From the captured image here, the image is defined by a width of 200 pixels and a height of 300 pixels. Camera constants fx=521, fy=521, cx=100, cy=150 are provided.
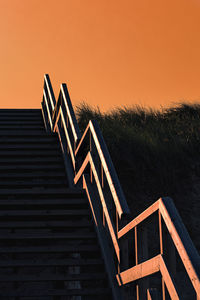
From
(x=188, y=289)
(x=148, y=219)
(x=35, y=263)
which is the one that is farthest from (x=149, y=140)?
(x=148, y=219)

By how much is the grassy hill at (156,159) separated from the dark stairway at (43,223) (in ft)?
9.27

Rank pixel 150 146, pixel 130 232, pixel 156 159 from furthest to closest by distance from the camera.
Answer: pixel 150 146 < pixel 156 159 < pixel 130 232

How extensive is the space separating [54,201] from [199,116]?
9.89 m

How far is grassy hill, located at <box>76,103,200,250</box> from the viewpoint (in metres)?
11.1

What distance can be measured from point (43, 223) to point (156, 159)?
22.0 ft

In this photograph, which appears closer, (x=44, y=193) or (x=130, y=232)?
(x=130, y=232)

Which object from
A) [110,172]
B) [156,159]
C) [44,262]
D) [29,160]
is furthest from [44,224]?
[156,159]

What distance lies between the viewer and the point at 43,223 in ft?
18.4

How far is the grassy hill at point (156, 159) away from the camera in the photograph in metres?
11.1

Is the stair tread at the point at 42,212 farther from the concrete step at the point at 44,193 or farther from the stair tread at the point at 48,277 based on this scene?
the stair tread at the point at 48,277

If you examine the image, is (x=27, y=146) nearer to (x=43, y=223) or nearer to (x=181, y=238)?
(x=43, y=223)

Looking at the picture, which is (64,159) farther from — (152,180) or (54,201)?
(152,180)

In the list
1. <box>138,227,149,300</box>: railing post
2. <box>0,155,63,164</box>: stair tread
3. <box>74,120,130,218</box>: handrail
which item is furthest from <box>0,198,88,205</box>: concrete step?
<box>0,155,63,164</box>: stair tread

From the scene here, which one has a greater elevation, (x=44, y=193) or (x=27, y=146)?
(x=27, y=146)
